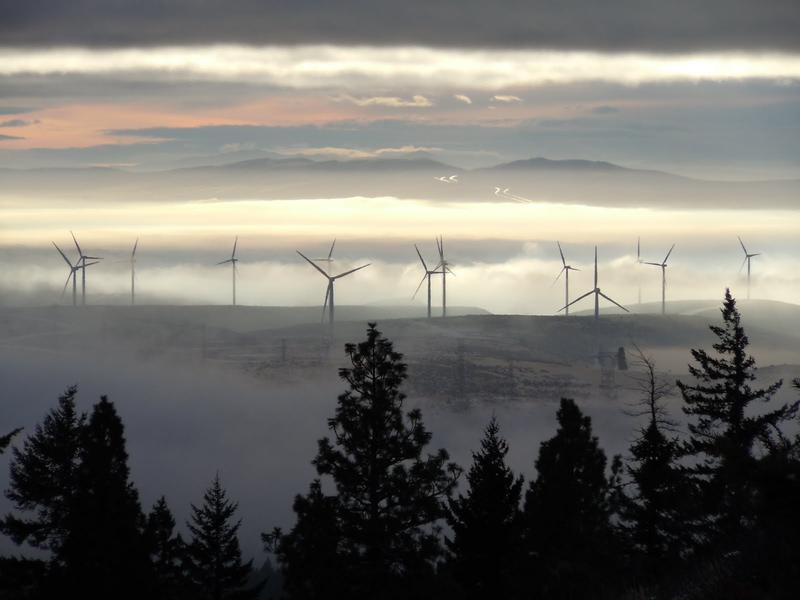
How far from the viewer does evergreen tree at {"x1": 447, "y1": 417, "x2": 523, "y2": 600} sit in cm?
4253

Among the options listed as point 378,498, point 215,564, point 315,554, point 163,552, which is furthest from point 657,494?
point 215,564

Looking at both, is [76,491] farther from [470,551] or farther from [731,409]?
[731,409]

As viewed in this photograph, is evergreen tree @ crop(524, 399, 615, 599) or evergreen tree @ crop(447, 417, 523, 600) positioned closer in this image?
evergreen tree @ crop(447, 417, 523, 600)

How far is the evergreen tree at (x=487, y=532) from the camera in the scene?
4253 centimetres

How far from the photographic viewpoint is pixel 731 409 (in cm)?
5731

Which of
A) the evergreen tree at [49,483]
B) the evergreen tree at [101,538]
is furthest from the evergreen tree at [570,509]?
the evergreen tree at [49,483]

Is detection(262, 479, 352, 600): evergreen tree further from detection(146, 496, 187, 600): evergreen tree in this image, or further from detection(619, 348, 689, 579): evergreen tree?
detection(619, 348, 689, 579): evergreen tree

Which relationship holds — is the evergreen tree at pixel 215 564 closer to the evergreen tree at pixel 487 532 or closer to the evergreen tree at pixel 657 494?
the evergreen tree at pixel 657 494

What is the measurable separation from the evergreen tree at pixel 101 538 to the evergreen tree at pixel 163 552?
3.81 feet

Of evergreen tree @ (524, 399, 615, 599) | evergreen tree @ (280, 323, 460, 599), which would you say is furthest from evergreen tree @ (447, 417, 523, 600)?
evergreen tree @ (524, 399, 615, 599)

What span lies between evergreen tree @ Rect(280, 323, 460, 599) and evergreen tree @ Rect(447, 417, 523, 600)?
206 inches

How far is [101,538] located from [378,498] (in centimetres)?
1046

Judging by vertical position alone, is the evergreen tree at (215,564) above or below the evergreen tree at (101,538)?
below

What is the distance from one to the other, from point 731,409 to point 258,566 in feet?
425
